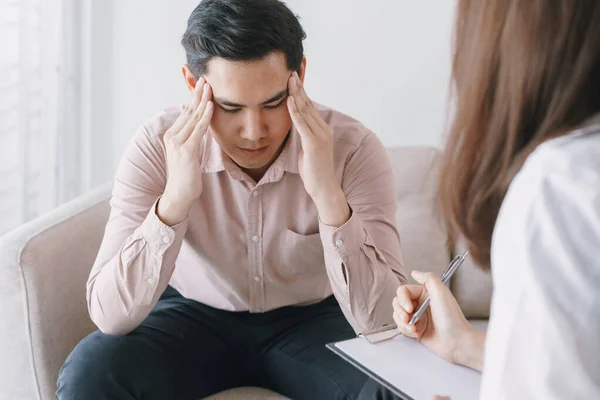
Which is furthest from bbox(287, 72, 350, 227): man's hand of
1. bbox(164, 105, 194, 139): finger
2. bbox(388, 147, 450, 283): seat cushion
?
bbox(388, 147, 450, 283): seat cushion

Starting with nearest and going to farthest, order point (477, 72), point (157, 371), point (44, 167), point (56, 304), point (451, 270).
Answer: point (477, 72), point (451, 270), point (157, 371), point (56, 304), point (44, 167)

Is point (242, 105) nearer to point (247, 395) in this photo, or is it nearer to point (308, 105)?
point (308, 105)

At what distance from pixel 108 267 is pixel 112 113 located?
1.40 m

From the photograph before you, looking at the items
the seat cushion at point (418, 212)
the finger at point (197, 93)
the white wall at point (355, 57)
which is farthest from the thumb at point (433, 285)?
the white wall at point (355, 57)

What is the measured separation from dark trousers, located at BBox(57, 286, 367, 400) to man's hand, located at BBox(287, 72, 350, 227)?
276 mm

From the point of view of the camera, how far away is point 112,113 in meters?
2.87

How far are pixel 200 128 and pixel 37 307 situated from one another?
497 millimetres

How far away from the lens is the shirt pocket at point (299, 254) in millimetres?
1682

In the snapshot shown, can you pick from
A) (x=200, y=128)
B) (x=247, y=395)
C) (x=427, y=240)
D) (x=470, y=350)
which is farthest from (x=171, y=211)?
(x=427, y=240)

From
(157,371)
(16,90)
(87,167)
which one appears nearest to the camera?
(157,371)

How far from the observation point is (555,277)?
0.65 m

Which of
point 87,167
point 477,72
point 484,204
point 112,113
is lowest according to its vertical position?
point 87,167

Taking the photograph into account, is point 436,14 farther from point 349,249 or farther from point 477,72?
point 477,72

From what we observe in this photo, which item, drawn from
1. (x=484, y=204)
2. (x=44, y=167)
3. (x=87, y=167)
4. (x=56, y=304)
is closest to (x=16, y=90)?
(x=44, y=167)
